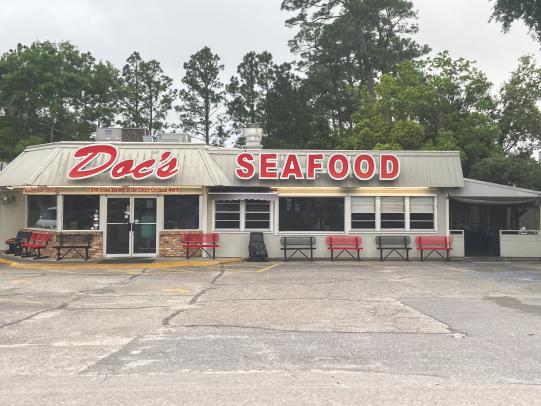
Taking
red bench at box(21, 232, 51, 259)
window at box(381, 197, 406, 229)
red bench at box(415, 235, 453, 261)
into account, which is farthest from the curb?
red bench at box(415, 235, 453, 261)

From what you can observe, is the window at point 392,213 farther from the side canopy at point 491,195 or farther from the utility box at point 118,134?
the utility box at point 118,134

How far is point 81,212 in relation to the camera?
18.8 meters

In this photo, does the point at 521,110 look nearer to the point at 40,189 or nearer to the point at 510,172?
the point at 510,172

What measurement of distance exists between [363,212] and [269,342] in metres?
13.3

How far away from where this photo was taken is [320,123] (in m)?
44.2

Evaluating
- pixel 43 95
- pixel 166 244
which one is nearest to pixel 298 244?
pixel 166 244

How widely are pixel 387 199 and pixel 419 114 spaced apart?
15767 millimetres

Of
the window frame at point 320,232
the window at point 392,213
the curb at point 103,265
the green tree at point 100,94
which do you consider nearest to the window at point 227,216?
the window frame at point 320,232

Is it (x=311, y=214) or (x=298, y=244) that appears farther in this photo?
(x=311, y=214)

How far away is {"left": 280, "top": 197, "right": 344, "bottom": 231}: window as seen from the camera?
19.9 meters

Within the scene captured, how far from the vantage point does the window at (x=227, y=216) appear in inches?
774

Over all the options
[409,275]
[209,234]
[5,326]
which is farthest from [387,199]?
[5,326]

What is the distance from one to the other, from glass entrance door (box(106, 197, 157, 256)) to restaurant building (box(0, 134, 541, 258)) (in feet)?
0.12

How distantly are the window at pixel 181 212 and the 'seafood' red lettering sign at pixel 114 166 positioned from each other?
1340mm
